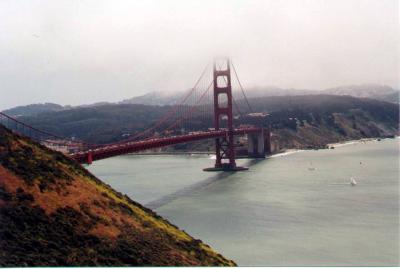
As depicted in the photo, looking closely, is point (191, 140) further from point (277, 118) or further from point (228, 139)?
point (277, 118)

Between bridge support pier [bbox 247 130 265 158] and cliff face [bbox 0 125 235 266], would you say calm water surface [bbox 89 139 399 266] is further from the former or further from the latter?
bridge support pier [bbox 247 130 265 158]

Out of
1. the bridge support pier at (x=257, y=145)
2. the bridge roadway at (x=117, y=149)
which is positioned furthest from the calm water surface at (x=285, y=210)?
the bridge support pier at (x=257, y=145)

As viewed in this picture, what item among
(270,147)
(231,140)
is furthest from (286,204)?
(270,147)

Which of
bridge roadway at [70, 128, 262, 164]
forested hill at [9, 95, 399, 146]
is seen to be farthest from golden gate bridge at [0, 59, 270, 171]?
forested hill at [9, 95, 399, 146]

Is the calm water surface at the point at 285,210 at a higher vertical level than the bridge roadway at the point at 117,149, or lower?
lower

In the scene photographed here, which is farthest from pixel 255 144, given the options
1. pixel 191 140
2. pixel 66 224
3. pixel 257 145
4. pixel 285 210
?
pixel 66 224

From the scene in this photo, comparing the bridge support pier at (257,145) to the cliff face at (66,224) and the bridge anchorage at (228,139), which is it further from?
the cliff face at (66,224)

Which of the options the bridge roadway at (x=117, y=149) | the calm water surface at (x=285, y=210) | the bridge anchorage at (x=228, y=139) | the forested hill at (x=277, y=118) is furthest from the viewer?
the forested hill at (x=277, y=118)

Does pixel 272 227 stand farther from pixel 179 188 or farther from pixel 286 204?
pixel 179 188
